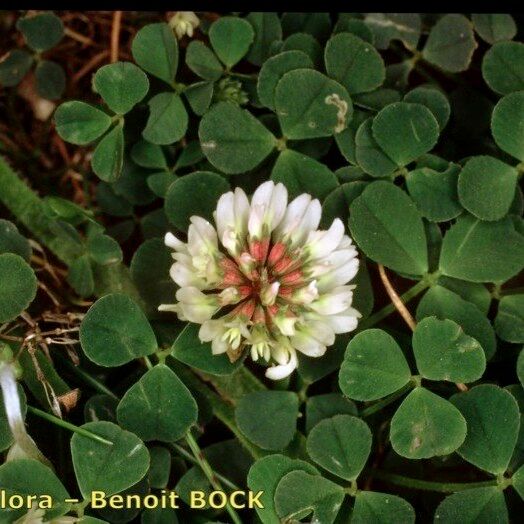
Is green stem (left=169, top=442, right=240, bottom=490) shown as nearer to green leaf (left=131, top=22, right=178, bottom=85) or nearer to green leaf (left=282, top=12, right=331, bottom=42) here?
green leaf (left=131, top=22, right=178, bottom=85)

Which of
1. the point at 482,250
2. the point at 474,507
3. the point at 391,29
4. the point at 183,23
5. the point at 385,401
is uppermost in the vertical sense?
the point at 183,23

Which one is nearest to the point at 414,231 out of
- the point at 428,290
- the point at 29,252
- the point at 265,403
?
the point at 428,290

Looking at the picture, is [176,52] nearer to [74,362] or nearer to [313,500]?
[74,362]

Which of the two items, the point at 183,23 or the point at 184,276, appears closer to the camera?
the point at 184,276

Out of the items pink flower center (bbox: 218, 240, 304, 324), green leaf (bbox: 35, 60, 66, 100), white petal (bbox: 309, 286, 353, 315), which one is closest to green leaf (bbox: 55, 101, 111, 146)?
green leaf (bbox: 35, 60, 66, 100)

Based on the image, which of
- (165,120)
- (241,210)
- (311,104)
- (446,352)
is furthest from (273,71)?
(446,352)

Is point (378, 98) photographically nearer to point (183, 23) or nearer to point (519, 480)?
point (183, 23)
